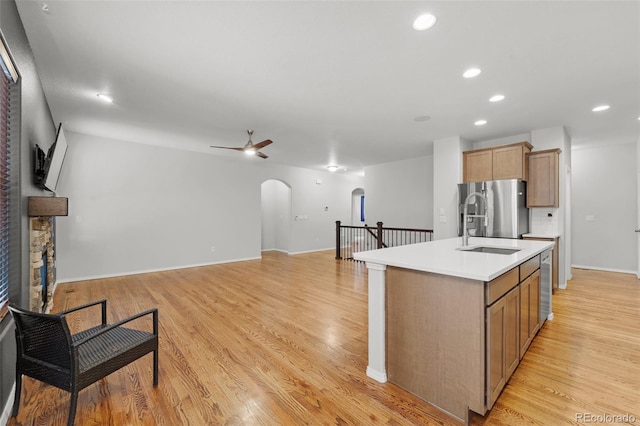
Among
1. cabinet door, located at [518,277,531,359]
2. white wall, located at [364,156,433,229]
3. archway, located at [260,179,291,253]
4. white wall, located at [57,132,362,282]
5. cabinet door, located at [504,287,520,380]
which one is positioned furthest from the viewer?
archway, located at [260,179,291,253]

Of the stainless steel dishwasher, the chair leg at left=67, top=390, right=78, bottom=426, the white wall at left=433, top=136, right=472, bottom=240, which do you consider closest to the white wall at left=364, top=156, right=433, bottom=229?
the white wall at left=433, top=136, right=472, bottom=240

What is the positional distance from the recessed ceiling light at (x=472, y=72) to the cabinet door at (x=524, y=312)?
2.00 meters

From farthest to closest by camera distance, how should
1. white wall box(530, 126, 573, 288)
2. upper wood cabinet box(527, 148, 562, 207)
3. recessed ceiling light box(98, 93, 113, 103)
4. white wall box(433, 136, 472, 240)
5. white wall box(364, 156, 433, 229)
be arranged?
white wall box(364, 156, 433, 229)
white wall box(433, 136, 472, 240)
white wall box(530, 126, 573, 288)
upper wood cabinet box(527, 148, 562, 207)
recessed ceiling light box(98, 93, 113, 103)

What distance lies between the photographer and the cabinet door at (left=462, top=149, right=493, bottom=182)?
16.2 ft

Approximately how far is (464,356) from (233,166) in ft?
21.5

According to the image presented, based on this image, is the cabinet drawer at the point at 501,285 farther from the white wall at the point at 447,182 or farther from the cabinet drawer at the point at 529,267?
the white wall at the point at 447,182

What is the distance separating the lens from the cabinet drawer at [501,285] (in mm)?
1682

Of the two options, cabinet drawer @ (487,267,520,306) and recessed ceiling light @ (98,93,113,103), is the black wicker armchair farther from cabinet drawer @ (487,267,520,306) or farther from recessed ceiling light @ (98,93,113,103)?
recessed ceiling light @ (98,93,113,103)

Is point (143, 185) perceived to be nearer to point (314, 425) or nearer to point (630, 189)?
point (314, 425)

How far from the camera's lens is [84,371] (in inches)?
63.2

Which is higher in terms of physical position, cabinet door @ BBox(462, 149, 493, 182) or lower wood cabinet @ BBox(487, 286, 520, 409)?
cabinet door @ BBox(462, 149, 493, 182)

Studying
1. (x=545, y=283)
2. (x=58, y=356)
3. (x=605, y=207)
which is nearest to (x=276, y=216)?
(x=545, y=283)

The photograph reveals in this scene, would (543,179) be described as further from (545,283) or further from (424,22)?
(424,22)

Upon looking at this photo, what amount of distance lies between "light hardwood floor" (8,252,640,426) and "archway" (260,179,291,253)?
476 cm
